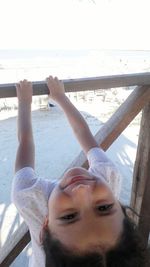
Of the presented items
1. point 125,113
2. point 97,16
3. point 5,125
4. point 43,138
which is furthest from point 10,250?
point 97,16

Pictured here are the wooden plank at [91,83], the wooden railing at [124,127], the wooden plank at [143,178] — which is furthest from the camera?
the wooden plank at [143,178]

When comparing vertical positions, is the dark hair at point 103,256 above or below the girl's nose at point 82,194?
below

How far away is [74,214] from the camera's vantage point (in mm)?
810

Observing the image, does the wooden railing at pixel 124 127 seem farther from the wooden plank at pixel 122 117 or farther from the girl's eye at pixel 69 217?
the girl's eye at pixel 69 217

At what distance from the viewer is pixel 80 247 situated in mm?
772

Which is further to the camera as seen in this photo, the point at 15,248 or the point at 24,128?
the point at 15,248

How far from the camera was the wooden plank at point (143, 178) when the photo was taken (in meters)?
1.30

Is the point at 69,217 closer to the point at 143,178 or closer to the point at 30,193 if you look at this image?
the point at 30,193

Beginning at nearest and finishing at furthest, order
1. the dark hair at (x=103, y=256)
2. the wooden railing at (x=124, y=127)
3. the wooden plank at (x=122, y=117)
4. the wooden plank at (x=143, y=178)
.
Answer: the dark hair at (x=103, y=256) < the wooden railing at (x=124, y=127) < the wooden plank at (x=122, y=117) < the wooden plank at (x=143, y=178)

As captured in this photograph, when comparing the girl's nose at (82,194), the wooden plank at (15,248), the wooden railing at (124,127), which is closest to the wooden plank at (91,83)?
the wooden railing at (124,127)

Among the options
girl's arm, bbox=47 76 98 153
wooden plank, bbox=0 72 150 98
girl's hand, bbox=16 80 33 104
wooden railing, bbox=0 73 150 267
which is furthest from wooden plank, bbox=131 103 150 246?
girl's hand, bbox=16 80 33 104

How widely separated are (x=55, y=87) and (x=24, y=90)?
97mm

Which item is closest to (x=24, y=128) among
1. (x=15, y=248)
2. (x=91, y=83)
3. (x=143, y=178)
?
(x=91, y=83)

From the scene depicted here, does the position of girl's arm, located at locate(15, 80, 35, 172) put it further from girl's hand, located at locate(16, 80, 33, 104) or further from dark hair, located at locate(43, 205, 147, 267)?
dark hair, located at locate(43, 205, 147, 267)
